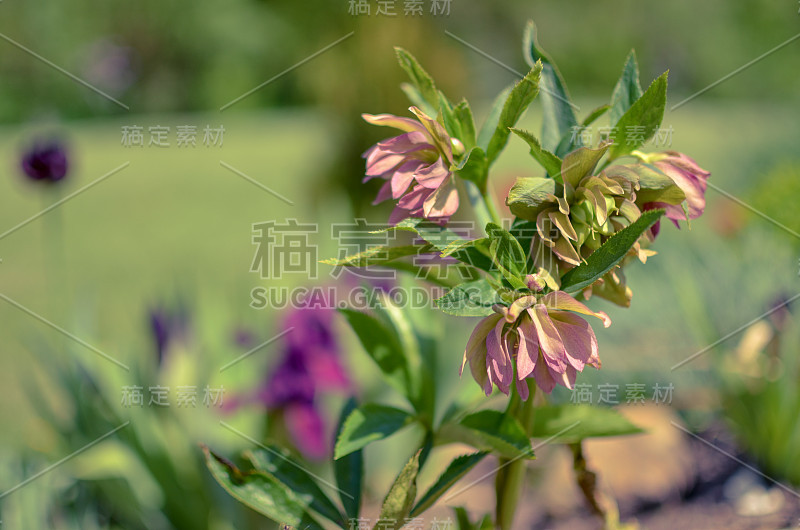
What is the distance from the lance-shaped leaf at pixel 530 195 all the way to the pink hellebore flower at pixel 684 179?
0.32ft

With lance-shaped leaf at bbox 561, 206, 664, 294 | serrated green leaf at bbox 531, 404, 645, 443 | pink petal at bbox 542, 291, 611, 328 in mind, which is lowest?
serrated green leaf at bbox 531, 404, 645, 443

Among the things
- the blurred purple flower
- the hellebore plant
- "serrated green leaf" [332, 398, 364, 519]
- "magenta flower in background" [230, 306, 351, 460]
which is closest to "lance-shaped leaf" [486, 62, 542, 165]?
the hellebore plant

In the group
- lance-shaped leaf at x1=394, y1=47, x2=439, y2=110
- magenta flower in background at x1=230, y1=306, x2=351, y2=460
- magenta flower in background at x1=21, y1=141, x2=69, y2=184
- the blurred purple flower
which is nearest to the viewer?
lance-shaped leaf at x1=394, y1=47, x2=439, y2=110

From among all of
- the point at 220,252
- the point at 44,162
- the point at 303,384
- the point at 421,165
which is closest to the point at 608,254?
the point at 421,165

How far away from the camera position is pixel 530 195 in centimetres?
46

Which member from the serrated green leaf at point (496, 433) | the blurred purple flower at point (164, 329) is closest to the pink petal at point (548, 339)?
the serrated green leaf at point (496, 433)

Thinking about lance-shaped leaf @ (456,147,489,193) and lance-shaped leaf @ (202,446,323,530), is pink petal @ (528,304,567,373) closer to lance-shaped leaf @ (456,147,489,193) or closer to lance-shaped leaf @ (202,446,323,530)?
lance-shaped leaf @ (456,147,489,193)

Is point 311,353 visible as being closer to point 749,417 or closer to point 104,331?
point 749,417

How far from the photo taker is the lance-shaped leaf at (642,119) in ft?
1.55

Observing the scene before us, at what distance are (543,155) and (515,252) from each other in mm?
74

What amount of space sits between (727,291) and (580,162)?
3.94ft

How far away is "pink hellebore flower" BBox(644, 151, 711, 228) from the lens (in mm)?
494

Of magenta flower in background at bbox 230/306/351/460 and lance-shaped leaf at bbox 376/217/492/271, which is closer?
lance-shaped leaf at bbox 376/217/492/271

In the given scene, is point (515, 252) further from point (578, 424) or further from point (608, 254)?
point (578, 424)
